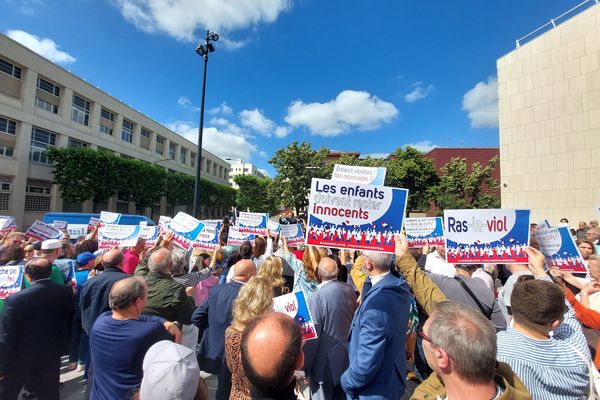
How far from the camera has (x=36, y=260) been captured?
325 centimetres

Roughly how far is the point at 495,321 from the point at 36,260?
16.0 ft

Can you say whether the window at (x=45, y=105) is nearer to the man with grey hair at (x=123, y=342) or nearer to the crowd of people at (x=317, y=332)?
the crowd of people at (x=317, y=332)

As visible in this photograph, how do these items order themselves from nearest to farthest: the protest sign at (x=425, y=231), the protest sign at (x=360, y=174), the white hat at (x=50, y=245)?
the protest sign at (x=360, y=174) < the white hat at (x=50, y=245) < the protest sign at (x=425, y=231)

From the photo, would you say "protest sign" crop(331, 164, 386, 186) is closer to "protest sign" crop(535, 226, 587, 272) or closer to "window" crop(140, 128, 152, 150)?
"protest sign" crop(535, 226, 587, 272)

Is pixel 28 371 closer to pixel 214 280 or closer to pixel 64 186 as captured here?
pixel 214 280

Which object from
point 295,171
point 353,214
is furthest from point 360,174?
point 295,171

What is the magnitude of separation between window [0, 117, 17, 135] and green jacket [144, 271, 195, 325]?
3023 centimetres

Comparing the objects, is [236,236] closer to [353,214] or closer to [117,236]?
[117,236]

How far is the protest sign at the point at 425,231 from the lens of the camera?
6.39 meters

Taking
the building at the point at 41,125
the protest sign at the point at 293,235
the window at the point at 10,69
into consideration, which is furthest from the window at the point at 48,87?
the protest sign at the point at 293,235

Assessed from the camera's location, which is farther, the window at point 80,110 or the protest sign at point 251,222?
the window at point 80,110

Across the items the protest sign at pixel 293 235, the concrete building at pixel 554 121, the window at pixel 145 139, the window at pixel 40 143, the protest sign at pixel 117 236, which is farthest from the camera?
the window at pixel 145 139

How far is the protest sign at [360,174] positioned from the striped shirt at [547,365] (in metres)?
1.90

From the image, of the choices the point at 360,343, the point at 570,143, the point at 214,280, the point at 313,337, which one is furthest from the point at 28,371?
the point at 570,143
